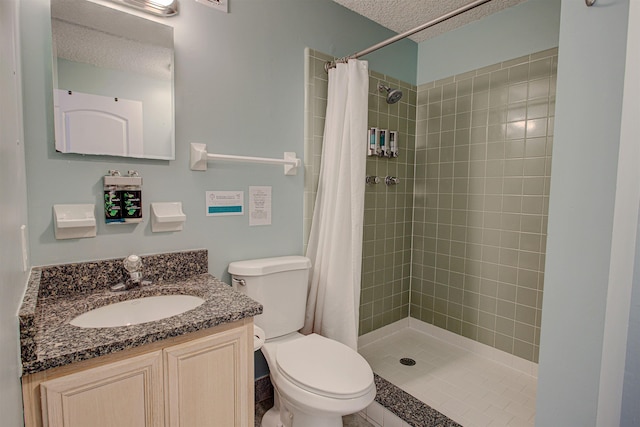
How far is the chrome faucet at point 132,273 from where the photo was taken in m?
1.32

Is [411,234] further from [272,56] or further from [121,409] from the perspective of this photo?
[121,409]

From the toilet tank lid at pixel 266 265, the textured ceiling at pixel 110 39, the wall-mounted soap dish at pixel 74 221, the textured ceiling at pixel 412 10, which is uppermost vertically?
the textured ceiling at pixel 412 10

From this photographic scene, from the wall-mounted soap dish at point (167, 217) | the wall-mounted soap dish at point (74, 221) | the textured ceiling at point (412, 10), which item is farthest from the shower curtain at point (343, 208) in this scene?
the wall-mounted soap dish at point (74, 221)

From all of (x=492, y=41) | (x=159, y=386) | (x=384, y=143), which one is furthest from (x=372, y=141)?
(x=159, y=386)

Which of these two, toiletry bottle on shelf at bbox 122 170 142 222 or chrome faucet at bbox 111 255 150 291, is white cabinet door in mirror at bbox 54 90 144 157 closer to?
toiletry bottle on shelf at bbox 122 170 142 222

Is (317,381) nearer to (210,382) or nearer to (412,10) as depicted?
(210,382)

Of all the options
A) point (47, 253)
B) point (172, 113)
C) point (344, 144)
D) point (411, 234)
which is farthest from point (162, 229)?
point (411, 234)

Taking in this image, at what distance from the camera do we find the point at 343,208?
1.82 metres

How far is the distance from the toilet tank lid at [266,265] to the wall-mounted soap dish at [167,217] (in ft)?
1.12

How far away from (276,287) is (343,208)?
57 centimetres

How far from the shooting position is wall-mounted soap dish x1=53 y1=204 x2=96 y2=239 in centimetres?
124

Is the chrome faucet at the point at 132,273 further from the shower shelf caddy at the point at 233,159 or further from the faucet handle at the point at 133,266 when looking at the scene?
the shower shelf caddy at the point at 233,159

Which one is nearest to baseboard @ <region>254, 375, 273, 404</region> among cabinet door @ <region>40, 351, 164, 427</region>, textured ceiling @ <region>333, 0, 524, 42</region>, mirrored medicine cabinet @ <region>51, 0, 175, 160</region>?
cabinet door @ <region>40, 351, 164, 427</region>

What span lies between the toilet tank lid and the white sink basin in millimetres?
313
